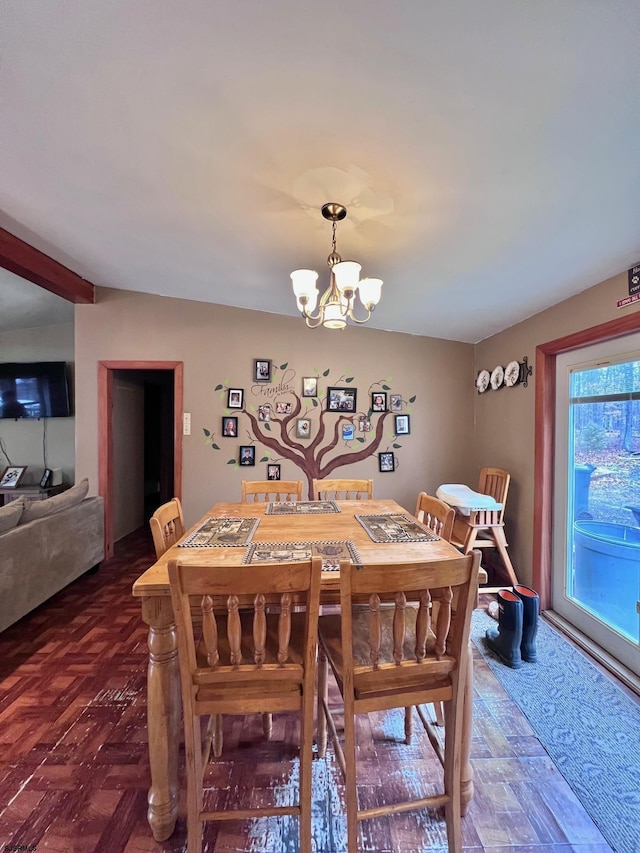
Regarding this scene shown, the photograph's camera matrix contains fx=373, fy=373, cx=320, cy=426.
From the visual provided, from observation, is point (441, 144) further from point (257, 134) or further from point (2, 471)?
point (2, 471)

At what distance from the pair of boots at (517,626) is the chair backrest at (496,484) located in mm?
782

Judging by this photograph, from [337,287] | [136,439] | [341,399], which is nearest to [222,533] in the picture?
[337,287]

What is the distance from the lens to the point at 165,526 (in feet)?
5.47

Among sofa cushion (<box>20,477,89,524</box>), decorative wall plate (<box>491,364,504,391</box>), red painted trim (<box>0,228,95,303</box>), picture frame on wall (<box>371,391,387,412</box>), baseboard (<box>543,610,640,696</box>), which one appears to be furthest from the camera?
picture frame on wall (<box>371,391,387,412</box>)

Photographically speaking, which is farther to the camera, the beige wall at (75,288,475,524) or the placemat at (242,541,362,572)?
the beige wall at (75,288,475,524)

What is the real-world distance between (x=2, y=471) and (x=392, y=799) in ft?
17.4

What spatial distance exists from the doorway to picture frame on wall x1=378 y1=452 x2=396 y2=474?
6.33 feet

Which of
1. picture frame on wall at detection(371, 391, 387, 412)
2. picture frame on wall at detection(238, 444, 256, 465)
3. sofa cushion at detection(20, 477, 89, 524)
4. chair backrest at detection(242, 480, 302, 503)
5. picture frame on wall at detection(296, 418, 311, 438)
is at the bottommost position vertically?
sofa cushion at detection(20, 477, 89, 524)

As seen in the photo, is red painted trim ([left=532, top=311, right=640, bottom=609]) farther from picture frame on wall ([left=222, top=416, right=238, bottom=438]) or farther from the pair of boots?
picture frame on wall ([left=222, top=416, right=238, bottom=438])

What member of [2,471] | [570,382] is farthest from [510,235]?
[2,471]

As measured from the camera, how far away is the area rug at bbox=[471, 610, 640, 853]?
127 centimetres

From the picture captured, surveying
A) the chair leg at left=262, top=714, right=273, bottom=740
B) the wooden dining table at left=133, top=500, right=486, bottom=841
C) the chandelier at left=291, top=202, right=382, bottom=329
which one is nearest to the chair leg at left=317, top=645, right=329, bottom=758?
the chair leg at left=262, top=714, right=273, bottom=740

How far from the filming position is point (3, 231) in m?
2.50

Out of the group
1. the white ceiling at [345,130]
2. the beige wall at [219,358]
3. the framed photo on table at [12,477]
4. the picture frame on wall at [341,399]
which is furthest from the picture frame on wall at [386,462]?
the framed photo on table at [12,477]
